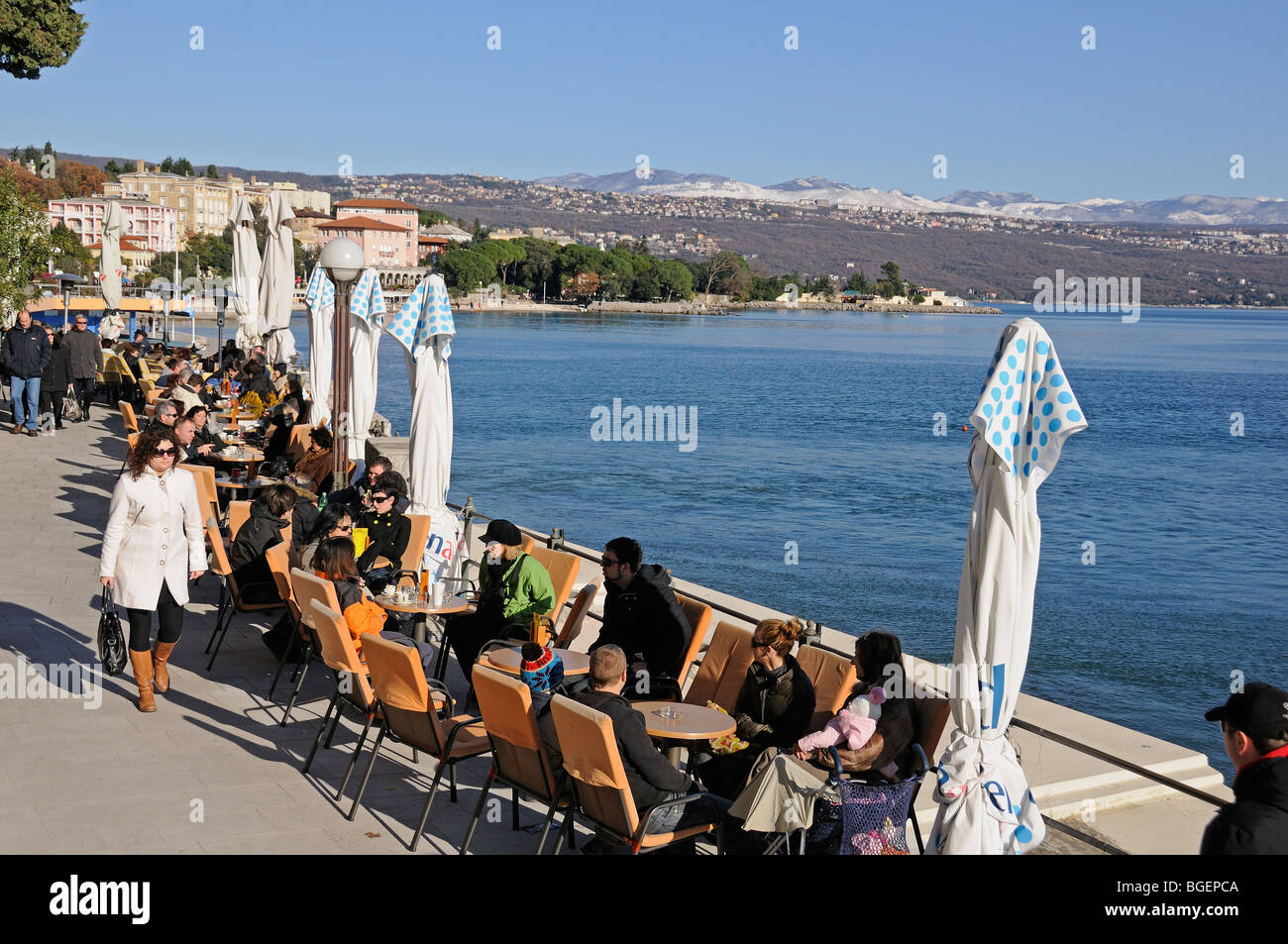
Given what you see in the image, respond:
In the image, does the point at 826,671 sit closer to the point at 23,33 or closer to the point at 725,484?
the point at 23,33

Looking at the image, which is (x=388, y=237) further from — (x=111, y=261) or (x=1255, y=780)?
(x=1255, y=780)

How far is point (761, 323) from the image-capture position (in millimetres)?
178250

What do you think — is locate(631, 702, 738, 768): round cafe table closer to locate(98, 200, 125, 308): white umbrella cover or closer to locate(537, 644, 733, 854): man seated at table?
locate(537, 644, 733, 854): man seated at table

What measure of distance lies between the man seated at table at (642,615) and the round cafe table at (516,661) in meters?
0.18

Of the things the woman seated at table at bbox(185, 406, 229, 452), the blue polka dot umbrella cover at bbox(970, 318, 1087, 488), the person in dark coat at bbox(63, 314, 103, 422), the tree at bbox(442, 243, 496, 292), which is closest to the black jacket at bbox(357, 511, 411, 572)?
the woman seated at table at bbox(185, 406, 229, 452)

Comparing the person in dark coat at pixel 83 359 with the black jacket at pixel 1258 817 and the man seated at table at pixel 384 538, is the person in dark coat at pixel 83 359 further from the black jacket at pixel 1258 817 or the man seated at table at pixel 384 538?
the black jacket at pixel 1258 817

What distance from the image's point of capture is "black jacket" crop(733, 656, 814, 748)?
18.4 ft

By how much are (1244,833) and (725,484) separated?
110 ft

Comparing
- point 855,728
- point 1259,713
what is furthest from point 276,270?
point 1259,713

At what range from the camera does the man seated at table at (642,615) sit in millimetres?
6746

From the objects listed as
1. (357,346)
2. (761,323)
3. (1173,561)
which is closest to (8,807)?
(357,346)

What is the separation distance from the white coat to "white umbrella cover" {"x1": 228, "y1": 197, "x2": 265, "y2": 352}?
1365 centimetres

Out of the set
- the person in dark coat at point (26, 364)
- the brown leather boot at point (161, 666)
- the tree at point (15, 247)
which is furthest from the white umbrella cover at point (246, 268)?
the brown leather boot at point (161, 666)

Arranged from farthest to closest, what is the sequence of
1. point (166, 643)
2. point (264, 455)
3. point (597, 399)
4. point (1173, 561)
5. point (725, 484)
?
point (597, 399) < point (725, 484) < point (1173, 561) < point (264, 455) < point (166, 643)
